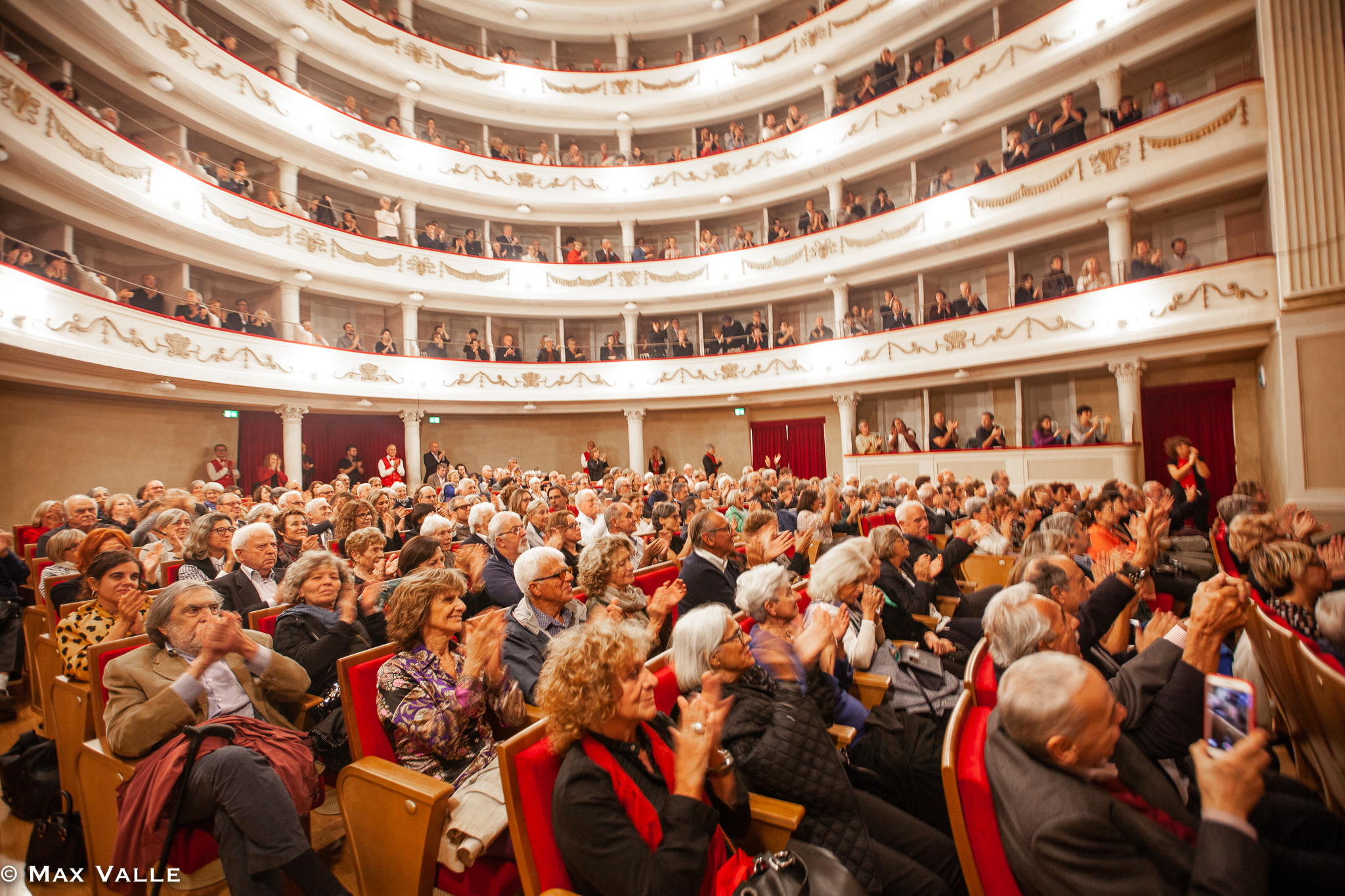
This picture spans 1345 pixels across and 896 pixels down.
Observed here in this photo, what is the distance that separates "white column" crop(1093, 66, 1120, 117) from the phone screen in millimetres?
10704

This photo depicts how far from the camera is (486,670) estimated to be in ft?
6.45

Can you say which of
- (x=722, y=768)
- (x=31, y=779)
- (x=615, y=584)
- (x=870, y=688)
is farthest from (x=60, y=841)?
(x=870, y=688)

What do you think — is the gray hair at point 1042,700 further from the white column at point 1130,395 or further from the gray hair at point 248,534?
the white column at point 1130,395

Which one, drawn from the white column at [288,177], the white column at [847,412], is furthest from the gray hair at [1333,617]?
the white column at [288,177]

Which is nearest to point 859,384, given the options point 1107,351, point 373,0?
point 1107,351

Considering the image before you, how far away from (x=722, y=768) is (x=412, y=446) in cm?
1218

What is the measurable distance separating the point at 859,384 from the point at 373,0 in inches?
503

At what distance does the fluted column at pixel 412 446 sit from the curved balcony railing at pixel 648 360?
47 centimetres

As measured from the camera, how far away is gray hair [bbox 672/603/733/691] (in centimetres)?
179

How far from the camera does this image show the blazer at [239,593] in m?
2.85

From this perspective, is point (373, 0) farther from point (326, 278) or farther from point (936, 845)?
point (936, 845)

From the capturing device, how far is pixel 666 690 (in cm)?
190

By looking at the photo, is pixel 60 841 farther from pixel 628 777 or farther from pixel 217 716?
pixel 628 777

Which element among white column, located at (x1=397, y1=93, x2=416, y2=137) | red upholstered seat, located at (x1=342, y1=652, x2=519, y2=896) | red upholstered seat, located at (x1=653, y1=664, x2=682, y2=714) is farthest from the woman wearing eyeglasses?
white column, located at (x1=397, y1=93, x2=416, y2=137)
